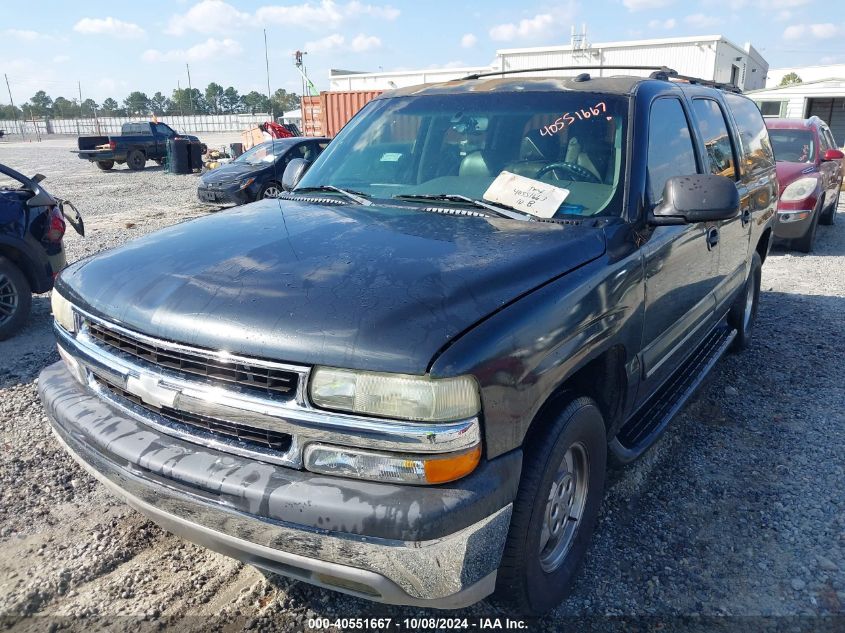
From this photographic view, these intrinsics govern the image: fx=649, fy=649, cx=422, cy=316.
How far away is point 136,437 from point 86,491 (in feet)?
4.81

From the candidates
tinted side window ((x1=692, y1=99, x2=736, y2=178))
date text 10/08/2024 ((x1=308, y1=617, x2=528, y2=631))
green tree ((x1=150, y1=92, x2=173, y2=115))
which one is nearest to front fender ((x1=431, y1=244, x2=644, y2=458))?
date text 10/08/2024 ((x1=308, y1=617, x2=528, y2=631))

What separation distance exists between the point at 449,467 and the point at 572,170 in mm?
1706

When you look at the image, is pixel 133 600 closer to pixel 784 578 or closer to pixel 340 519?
pixel 340 519

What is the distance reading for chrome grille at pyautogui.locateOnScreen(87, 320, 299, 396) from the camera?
1.91m

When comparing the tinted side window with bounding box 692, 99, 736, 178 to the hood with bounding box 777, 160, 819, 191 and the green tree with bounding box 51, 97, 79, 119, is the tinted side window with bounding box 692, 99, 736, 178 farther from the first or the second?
the green tree with bounding box 51, 97, 79, 119

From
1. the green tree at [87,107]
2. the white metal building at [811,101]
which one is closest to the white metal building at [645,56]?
the white metal building at [811,101]

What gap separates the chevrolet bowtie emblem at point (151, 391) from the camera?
6.81ft

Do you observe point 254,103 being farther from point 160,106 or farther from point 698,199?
point 698,199

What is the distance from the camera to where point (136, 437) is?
85.0 inches

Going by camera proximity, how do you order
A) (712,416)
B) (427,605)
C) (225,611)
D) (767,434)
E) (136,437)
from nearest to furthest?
1. (427,605)
2. (136,437)
3. (225,611)
4. (767,434)
5. (712,416)

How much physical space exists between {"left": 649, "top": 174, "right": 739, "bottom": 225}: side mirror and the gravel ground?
1.47m

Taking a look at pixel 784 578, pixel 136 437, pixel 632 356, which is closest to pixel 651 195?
pixel 632 356

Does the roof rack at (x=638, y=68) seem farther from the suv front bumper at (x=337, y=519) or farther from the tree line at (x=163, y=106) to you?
the tree line at (x=163, y=106)

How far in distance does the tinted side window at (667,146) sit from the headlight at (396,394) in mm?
1640
